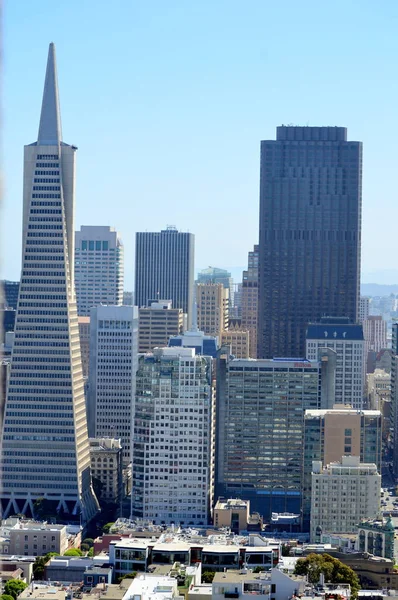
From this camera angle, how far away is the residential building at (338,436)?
50094 millimetres

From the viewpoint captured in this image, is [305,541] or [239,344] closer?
[305,541]

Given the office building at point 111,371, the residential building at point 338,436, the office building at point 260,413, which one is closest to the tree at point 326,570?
the residential building at point 338,436

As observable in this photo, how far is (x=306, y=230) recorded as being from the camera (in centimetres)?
8756

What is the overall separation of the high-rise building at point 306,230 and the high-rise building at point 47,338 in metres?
32.0

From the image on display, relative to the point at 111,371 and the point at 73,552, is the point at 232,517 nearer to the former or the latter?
the point at 73,552

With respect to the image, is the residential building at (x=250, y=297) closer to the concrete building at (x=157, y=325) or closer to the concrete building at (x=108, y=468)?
the concrete building at (x=157, y=325)

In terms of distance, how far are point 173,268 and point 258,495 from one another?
5050cm

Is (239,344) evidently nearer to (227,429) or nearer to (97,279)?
(97,279)

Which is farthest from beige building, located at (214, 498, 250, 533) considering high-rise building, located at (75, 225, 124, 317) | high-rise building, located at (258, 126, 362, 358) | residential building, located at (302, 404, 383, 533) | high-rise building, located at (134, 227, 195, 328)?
high-rise building, located at (134, 227, 195, 328)

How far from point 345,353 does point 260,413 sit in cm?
1894

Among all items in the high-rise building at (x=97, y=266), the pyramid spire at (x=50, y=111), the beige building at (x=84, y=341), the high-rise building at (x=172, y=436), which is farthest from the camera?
the high-rise building at (x=97, y=266)

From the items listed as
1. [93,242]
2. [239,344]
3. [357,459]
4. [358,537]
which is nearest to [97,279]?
[93,242]

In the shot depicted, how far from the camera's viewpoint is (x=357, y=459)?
153 ft

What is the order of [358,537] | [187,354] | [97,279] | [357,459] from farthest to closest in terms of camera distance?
[97,279] < [187,354] < [357,459] < [358,537]
